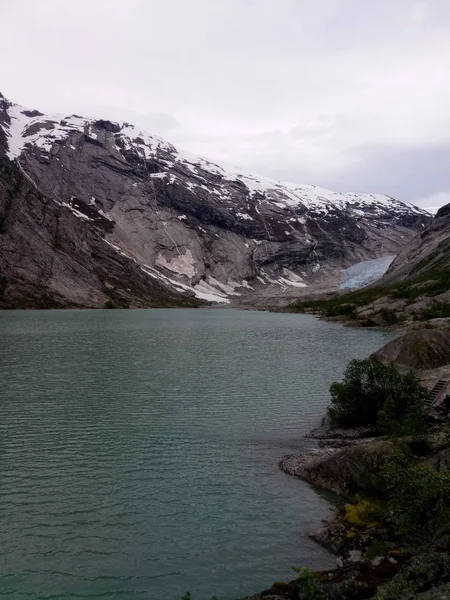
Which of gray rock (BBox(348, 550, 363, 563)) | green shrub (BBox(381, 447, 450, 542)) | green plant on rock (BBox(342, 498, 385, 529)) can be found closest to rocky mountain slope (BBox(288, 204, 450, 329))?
green plant on rock (BBox(342, 498, 385, 529))

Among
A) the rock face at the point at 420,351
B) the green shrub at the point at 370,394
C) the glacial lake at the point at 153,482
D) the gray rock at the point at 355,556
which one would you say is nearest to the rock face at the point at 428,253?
the rock face at the point at 420,351

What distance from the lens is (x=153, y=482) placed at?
21.1m

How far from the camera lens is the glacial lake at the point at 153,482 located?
14.7 meters

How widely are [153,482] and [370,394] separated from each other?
1408 cm

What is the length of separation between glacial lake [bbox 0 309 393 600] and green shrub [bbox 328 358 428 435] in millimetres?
2030

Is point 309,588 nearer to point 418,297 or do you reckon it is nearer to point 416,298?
point 416,298

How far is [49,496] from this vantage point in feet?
63.6

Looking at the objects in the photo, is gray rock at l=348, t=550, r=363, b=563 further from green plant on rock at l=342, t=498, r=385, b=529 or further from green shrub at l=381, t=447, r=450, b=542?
green plant on rock at l=342, t=498, r=385, b=529

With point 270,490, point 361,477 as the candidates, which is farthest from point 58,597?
point 361,477

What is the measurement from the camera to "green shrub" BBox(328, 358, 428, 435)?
28.5 meters

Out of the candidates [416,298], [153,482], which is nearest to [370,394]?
[153,482]

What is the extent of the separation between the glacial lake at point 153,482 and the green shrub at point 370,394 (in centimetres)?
203

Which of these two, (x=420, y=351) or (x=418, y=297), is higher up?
(x=418, y=297)

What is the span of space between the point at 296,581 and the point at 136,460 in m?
12.2
